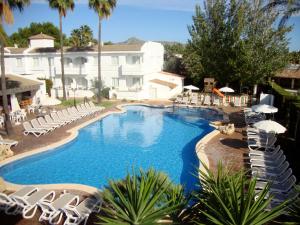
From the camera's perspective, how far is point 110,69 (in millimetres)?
40500

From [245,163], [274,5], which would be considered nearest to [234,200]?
[245,163]

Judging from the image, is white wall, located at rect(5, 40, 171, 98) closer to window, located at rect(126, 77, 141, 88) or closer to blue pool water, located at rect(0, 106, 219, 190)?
window, located at rect(126, 77, 141, 88)

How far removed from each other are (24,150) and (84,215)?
9.32m

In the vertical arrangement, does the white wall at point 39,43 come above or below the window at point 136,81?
above

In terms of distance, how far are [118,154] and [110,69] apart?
2479 cm

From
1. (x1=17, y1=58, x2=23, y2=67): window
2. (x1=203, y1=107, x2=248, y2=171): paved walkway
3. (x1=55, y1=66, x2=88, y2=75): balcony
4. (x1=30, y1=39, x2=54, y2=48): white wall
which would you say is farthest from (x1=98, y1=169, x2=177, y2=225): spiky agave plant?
(x1=30, y1=39, x2=54, y2=48): white wall

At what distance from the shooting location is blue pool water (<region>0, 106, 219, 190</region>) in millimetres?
14406

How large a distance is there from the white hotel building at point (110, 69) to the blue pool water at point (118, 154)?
11396mm

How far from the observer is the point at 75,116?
24.7m

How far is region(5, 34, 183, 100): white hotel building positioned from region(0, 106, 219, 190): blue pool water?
11.4 meters

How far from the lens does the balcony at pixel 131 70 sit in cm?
3788

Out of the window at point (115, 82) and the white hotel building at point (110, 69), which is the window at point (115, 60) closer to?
the white hotel building at point (110, 69)

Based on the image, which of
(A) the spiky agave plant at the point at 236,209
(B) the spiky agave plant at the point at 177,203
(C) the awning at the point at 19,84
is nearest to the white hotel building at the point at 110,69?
(C) the awning at the point at 19,84

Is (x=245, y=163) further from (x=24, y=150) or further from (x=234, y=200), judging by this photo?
(x=24, y=150)
